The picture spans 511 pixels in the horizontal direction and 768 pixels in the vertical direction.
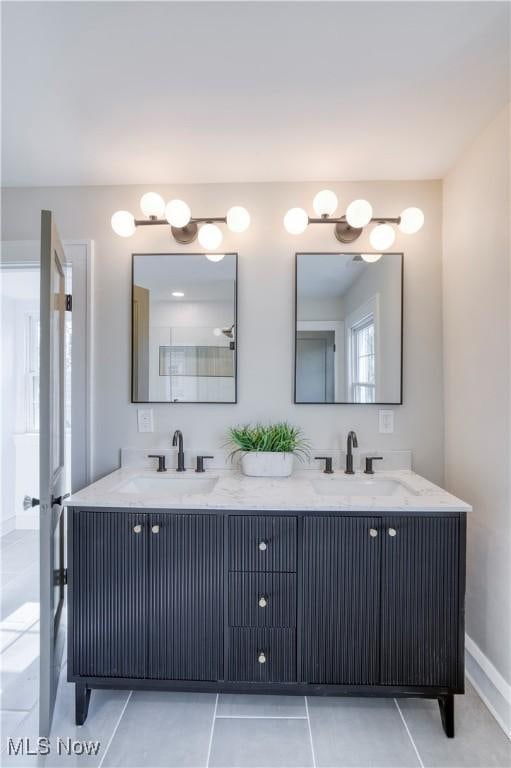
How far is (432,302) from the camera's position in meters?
2.03

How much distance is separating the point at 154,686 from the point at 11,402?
290 centimetres

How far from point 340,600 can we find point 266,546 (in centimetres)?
A: 34

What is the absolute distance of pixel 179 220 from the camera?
6.09 ft

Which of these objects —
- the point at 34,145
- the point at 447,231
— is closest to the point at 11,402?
the point at 34,145

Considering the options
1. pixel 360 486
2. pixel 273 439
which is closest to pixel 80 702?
pixel 273 439

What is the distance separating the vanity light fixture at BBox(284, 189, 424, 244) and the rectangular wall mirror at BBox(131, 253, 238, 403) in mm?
382

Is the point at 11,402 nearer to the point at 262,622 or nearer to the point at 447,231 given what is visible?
the point at 262,622

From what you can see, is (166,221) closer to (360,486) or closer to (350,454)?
(350,454)

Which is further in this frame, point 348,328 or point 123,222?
point 348,328

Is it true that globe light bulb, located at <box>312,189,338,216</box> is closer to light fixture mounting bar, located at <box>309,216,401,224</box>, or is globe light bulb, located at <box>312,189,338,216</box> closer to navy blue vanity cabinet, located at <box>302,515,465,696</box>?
light fixture mounting bar, located at <box>309,216,401,224</box>

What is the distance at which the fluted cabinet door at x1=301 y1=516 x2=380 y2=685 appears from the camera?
1.44 meters

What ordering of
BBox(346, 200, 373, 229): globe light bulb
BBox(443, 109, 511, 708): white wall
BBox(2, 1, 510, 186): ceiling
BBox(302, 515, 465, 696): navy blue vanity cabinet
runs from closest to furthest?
BBox(2, 1, 510, 186): ceiling, BBox(302, 515, 465, 696): navy blue vanity cabinet, BBox(443, 109, 511, 708): white wall, BBox(346, 200, 373, 229): globe light bulb

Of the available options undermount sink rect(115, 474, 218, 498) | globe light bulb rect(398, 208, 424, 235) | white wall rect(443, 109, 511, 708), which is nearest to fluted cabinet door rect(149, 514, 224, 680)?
undermount sink rect(115, 474, 218, 498)

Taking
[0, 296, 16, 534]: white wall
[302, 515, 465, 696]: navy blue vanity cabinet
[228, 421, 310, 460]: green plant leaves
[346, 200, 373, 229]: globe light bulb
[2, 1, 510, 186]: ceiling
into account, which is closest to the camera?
[2, 1, 510, 186]: ceiling
